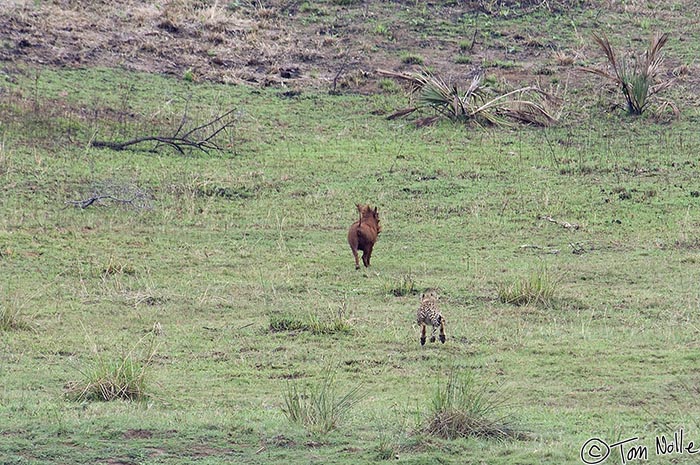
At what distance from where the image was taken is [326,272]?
1204 centimetres

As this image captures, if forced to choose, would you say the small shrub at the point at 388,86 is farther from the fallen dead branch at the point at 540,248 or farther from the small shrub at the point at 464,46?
the fallen dead branch at the point at 540,248

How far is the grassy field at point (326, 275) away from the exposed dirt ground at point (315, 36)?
873mm

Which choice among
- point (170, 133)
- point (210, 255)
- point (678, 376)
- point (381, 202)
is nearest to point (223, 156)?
point (170, 133)

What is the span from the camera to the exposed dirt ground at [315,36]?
67.2 ft

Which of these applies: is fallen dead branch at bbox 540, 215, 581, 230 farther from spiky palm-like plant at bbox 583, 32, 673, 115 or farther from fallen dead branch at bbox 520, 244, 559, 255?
spiky palm-like plant at bbox 583, 32, 673, 115

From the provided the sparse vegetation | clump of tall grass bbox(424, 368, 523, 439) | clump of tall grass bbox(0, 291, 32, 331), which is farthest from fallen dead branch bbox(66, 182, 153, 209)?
clump of tall grass bbox(424, 368, 523, 439)

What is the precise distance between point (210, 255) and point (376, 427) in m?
6.06

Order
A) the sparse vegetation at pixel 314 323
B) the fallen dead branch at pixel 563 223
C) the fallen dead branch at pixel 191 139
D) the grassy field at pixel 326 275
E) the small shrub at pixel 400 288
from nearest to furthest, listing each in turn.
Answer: the grassy field at pixel 326 275
the sparse vegetation at pixel 314 323
the small shrub at pixel 400 288
the fallen dead branch at pixel 563 223
the fallen dead branch at pixel 191 139

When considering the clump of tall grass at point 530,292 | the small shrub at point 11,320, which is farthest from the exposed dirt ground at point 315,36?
the small shrub at point 11,320

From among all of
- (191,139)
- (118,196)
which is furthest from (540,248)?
(191,139)

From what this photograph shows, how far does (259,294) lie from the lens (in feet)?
36.6

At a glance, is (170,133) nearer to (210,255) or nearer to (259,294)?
(210,255)

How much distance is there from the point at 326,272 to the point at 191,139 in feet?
20.1

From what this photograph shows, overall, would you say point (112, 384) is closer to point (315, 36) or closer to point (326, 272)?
point (326, 272)
